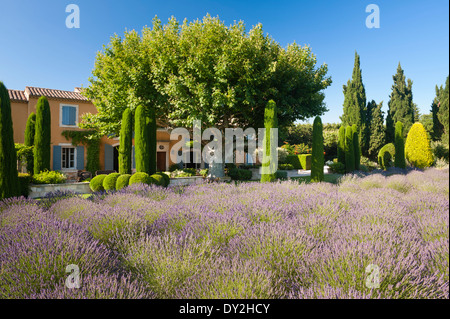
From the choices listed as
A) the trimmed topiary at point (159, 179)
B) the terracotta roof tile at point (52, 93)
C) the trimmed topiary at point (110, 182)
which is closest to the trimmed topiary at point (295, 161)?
the trimmed topiary at point (159, 179)

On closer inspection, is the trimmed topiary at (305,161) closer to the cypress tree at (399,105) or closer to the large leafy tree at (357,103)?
the large leafy tree at (357,103)

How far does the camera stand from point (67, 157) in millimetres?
17750

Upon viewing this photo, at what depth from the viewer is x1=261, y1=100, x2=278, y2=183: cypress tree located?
40.0 ft

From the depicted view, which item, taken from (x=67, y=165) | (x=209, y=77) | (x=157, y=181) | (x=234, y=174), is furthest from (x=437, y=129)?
(x=67, y=165)

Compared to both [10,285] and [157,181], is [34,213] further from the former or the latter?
[157,181]

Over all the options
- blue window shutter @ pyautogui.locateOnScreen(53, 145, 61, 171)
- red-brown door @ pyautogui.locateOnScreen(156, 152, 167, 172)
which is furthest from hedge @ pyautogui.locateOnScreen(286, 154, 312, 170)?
blue window shutter @ pyautogui.locateOnScreen(53, 145, 61, 171)

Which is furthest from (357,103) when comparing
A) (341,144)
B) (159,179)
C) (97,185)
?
(97,185)

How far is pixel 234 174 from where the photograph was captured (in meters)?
16.3

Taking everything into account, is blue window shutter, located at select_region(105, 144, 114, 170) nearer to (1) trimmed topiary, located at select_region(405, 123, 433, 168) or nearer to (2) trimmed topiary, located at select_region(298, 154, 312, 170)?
(2) trimmed topiary, located at select_region(298, 154, 312, 170)

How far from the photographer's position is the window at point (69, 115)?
17.7 metres

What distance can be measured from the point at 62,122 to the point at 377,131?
2908 centimetres

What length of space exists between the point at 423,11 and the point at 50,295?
3.55 m

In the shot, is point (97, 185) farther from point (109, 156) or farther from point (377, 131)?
point (377, 131)

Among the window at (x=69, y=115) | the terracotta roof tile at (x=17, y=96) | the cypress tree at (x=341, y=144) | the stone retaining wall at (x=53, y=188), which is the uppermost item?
the terracotta roof tile at (x=17, y=96)
